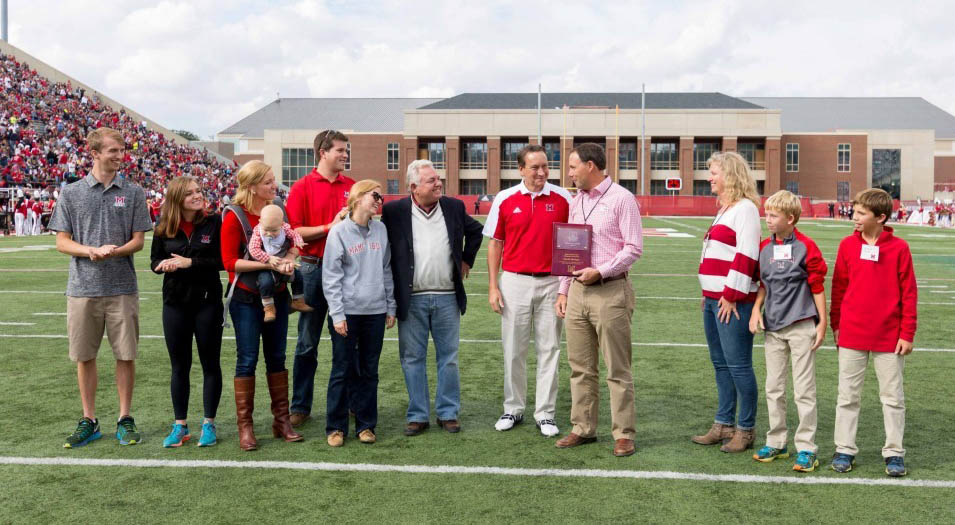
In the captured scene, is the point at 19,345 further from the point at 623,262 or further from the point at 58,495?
the point at 623,262

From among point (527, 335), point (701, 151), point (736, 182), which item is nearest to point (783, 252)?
point (736, 182)

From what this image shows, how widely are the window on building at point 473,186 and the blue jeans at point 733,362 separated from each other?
6890cm

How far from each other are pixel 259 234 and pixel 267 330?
0.66m

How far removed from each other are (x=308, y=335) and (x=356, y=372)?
1.63ft

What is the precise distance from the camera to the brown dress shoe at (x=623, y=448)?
501 centimetres

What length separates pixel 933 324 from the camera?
10125mm

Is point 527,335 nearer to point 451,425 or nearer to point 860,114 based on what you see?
point 451,425

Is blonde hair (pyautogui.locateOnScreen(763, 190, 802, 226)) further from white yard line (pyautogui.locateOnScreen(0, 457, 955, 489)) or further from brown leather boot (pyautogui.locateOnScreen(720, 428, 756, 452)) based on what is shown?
white yard line (pyautogui.locateOnScreen(0, 457, 955, 489))

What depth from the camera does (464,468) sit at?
4.76 meters

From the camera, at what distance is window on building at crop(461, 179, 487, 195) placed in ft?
244

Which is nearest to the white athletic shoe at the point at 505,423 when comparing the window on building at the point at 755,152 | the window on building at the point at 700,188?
the window on building at the point at 700,188

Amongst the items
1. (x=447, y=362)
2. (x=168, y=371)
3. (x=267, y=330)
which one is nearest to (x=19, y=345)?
(x=168, y=371)

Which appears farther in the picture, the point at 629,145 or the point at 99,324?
the point at 629,145

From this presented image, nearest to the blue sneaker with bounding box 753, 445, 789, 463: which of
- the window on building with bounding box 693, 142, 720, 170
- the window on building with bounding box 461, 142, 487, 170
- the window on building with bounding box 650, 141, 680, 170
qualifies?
the window on building with bounding box 461, 142, 487, 170
